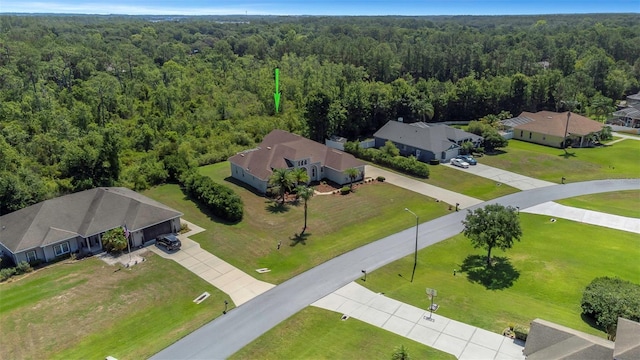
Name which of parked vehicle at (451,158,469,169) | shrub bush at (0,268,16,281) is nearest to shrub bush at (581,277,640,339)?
parked vehicle at (451,158,469,169)

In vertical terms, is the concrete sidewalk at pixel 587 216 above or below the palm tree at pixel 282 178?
below

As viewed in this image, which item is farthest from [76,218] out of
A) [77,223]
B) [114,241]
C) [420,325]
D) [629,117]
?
[629,117]

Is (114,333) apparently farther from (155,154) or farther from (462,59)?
(462,59)

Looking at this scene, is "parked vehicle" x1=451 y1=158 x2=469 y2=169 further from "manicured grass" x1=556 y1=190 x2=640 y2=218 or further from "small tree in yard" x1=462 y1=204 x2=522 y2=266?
"small tree in yard" x1=462 y1=204 x2=522 y2=266

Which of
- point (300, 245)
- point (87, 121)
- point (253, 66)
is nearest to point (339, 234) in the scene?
point (300, 245)

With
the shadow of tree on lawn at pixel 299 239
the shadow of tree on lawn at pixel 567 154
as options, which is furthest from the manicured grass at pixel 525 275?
the shadow of tree on lawn at pixel 567 154

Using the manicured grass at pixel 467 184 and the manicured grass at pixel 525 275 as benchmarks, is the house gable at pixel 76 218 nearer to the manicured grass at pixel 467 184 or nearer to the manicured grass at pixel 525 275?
the manicured grass at pixel 525 275
